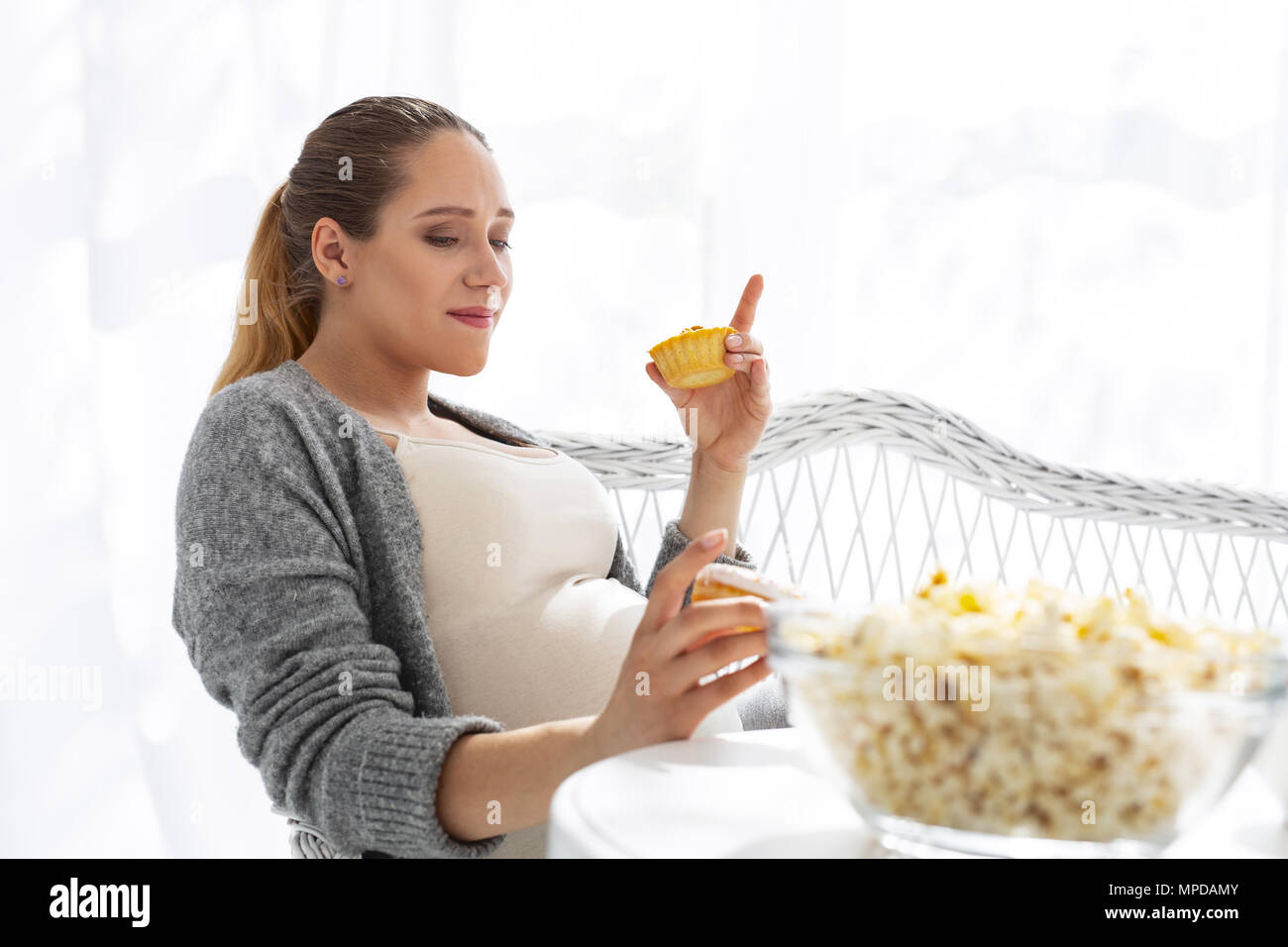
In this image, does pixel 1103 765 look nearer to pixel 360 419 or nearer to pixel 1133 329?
pixel 360 419

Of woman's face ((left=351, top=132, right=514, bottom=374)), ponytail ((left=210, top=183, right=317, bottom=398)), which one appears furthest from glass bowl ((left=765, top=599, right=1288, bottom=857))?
ponytail ((left=210, top=183, right=317, bottom=398))

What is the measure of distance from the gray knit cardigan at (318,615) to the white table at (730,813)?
0.57ft

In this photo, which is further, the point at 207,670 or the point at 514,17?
the point at 514,17

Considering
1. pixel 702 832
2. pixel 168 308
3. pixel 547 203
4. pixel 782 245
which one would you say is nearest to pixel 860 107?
pixel 782 245

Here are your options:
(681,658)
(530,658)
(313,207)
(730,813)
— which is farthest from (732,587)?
(313,207)

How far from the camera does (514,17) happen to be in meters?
1.81

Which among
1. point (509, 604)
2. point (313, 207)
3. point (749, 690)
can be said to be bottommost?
point (749, 690)

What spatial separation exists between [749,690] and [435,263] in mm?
512

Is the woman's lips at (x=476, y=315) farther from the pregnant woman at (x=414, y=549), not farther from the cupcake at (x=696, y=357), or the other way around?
the cupcake at (x=696, y=357)

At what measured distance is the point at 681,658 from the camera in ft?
2.00

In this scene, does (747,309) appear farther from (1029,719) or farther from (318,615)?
(1029,719)

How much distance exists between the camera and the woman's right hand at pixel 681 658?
589 mm

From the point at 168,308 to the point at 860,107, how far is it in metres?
1.27

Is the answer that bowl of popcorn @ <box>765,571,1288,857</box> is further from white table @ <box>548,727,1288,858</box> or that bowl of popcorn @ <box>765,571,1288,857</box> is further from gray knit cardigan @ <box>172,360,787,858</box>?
gray knit cardigan @ <box>172,360,787,858</box>
